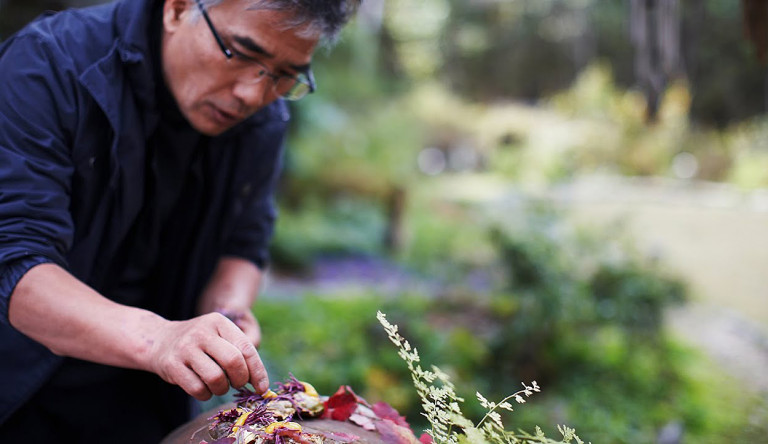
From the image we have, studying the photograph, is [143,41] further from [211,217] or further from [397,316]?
[397,316]

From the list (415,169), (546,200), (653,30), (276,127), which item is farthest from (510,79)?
(276,127)

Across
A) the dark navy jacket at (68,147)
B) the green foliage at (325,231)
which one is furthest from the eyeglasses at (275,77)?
the green foliage at (325,231)

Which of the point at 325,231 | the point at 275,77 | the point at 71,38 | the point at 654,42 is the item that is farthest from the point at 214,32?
the point at 325,231

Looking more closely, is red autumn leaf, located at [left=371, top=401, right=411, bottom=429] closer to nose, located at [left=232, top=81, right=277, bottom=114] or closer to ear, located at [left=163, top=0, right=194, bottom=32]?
nose, located at [left=232, top=81, right=277, bottom=114]

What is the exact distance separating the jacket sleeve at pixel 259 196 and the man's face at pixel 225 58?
0.76 ft

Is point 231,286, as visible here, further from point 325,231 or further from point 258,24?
point 325,231

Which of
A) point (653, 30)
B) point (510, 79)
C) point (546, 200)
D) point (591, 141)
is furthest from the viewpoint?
point (510, 79)

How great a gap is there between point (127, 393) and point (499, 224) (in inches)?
147

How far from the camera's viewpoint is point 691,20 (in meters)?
17.8

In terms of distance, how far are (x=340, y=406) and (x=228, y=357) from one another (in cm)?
32

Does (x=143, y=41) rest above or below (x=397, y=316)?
above

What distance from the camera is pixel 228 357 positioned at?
1035 millimetres

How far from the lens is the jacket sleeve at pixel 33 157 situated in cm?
114

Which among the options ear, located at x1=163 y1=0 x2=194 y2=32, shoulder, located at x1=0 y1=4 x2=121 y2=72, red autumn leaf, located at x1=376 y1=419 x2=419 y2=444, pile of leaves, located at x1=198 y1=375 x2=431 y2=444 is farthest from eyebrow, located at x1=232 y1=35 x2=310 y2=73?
red autumn leaf, located at x1=376 y1=419 x2=419 y2=444
